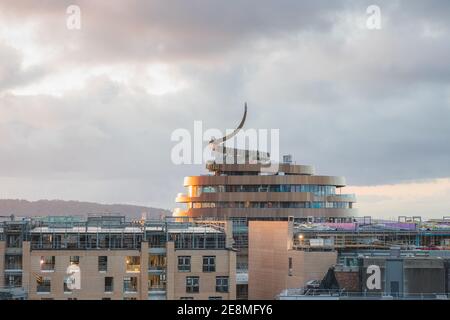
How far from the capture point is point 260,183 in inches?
4729

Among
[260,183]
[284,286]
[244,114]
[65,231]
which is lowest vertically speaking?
[284,286]

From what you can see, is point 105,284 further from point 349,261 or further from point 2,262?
point 349,261

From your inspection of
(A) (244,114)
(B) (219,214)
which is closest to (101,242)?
(B) (219,214)

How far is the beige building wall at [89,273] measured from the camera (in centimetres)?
5944

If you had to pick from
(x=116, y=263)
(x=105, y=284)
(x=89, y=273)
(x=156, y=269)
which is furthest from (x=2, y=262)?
(x=156, y=269)

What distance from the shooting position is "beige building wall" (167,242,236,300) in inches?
2375

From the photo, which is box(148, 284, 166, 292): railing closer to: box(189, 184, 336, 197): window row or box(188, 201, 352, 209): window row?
box(188, 201, 352, 209): window row

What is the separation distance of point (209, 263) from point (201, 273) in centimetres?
95

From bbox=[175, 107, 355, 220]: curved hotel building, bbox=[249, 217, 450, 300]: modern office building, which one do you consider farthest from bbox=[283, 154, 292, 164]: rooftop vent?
bbox=[249, 217, 450, 300]: modern office building

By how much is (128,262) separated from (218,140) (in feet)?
197

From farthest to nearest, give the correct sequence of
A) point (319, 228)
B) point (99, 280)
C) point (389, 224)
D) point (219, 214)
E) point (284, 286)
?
point (219, 214) < point (389, 224) < point (319, 228) < point (284, 286) < point (99, 280)

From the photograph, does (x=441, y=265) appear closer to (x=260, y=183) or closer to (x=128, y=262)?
(x=128, y=262)

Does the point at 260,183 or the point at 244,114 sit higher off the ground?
the point at 244,114

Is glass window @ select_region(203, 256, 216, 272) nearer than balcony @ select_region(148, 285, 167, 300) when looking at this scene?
Yes
